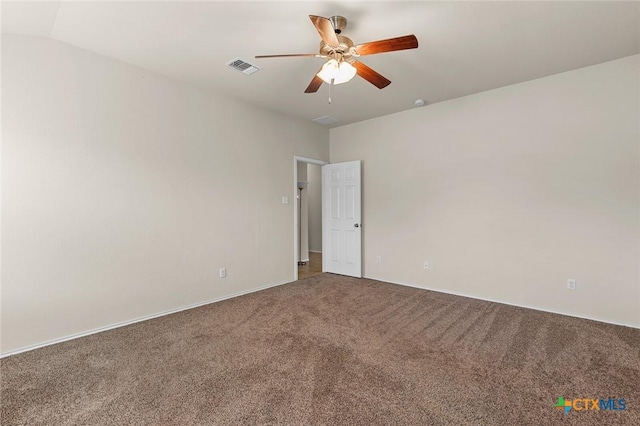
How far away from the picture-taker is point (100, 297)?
292cm

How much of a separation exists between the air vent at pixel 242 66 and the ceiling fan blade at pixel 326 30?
121cm

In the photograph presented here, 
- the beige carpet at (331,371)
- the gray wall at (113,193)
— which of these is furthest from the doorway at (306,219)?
the beige carpet at (331,371)

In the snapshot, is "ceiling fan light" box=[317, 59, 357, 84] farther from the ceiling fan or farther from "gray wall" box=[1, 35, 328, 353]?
"gray wall" box=[1, 35, 328, 353]

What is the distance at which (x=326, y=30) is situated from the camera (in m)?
2.01

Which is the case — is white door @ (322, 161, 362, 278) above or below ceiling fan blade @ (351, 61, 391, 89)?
below

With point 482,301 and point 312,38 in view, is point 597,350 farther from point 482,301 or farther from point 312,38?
point 312,38

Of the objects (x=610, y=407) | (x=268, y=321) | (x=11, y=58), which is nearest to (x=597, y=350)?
(x=610, y=407)

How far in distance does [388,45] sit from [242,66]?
1663 mm

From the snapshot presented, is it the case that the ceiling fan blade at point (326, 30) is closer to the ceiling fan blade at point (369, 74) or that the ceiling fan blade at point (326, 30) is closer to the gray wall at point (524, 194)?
the ceiling fan blade at point (369, 74)

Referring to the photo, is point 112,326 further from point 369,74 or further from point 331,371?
point 369,74

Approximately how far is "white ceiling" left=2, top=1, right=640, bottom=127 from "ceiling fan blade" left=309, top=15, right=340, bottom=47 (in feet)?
0.84

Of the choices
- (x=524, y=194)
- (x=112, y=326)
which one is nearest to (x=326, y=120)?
(x=524, y=194)

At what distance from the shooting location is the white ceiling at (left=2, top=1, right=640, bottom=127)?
2217 millimetres

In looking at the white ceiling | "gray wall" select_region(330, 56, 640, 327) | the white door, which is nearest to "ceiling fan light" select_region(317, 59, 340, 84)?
the white ceiling
